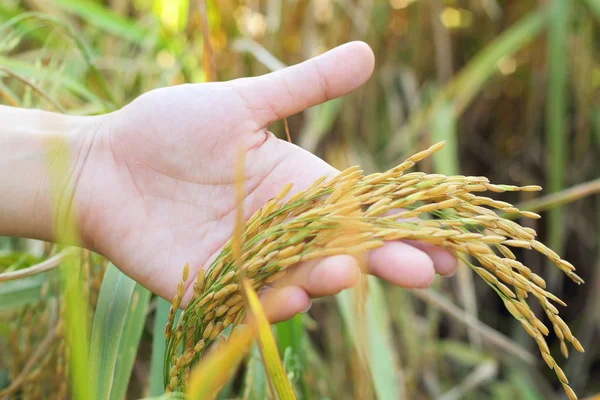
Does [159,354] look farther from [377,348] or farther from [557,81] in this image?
[557,81]

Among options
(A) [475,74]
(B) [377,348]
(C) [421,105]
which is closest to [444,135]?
(A) [475,74]

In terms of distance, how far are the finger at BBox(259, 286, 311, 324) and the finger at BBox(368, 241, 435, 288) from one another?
0.26ft

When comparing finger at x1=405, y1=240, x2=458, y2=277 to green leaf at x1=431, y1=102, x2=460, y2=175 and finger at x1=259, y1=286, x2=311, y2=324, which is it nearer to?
finger at x1=259, y1=286, x2=311, y2=324

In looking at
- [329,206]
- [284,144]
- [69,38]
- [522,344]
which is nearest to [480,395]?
[522,344]

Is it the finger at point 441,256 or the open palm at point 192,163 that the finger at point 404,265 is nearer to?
the finger at point 441,256

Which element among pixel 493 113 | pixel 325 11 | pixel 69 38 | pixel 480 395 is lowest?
pixel 480 395

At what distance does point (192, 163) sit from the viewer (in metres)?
0.66

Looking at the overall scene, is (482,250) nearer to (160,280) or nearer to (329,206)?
(329,206)

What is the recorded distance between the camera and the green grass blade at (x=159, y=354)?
60 centimetres

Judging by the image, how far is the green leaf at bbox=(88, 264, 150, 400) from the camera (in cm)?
53

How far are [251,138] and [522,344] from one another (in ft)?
3.58

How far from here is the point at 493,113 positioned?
1538mm

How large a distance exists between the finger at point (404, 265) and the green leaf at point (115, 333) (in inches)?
11.0

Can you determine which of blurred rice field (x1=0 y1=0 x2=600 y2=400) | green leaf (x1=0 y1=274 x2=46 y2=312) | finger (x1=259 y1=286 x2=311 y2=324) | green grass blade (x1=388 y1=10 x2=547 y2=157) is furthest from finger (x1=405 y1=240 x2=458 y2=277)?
green grass blade (x1=388 y1=10 x2=547 y2=157)
